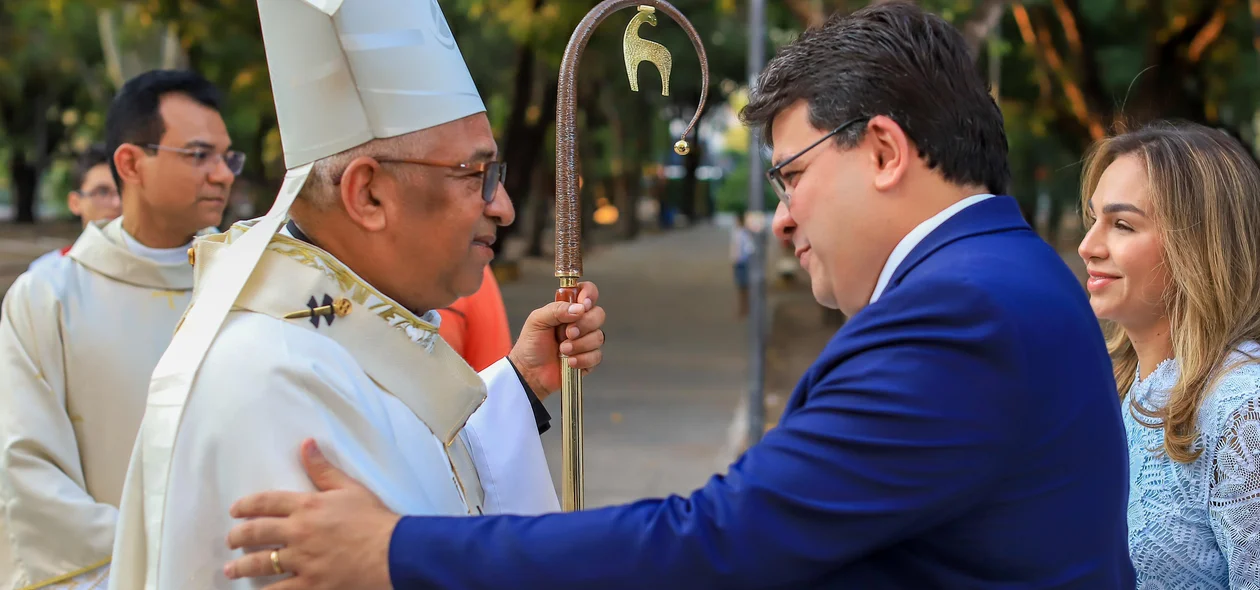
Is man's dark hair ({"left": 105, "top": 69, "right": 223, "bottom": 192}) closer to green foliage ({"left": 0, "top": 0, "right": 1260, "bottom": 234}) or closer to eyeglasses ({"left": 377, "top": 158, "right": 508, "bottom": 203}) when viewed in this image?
eyeglasses ({"left": 377, "top": 158, "right": 508, "bottom": 203})

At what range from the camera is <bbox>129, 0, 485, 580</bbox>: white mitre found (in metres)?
1.90

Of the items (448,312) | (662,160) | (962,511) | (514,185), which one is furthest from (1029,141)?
(662,160)

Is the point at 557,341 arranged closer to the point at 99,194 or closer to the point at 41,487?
the point at 41,487

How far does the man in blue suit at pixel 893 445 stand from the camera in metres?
1.53

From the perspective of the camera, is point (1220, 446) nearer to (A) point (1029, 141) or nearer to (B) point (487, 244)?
(B) point (487, 244)

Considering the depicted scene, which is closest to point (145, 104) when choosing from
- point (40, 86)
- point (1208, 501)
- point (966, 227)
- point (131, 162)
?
point (131, 162)

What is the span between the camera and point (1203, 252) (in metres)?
2.60

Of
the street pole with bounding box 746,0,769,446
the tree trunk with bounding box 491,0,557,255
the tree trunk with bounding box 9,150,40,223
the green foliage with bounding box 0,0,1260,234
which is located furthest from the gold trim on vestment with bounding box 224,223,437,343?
the tree trunk with bounding box 9,150,40,223

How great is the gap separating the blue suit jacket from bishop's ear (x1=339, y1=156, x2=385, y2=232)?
1.88 ft

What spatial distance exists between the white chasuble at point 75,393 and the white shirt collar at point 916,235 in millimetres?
2310

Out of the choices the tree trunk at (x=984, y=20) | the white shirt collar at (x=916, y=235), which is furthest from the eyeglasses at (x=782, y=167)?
the tree trunk at (x=984, y=20)

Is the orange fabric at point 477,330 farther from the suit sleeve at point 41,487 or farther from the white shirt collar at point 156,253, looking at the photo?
the suit sleeve at point 41,487

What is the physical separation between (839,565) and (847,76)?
71 centimetres

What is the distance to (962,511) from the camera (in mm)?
1565
